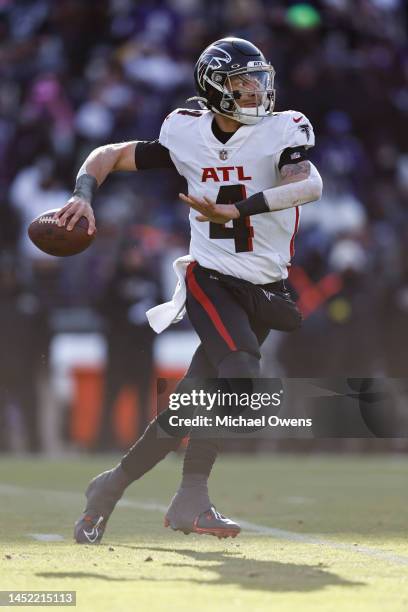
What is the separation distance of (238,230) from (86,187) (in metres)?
0.63

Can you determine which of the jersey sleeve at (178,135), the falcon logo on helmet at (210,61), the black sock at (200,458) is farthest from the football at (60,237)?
the black sock at (200,458)

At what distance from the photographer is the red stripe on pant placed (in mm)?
5016

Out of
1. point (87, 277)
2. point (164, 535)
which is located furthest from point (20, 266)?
point (164, 535)

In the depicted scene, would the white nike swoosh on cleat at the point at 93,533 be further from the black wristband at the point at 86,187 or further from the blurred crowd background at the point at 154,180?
the blurred crowd background at the point at 154,180

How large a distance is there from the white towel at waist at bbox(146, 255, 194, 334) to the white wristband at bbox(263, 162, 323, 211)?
0.52m

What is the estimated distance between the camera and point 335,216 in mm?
12703

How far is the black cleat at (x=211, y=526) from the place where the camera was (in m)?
5.04

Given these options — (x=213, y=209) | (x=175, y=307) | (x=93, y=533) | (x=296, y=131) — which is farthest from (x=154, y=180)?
(x=213, y=209)

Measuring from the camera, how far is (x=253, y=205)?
193 inches

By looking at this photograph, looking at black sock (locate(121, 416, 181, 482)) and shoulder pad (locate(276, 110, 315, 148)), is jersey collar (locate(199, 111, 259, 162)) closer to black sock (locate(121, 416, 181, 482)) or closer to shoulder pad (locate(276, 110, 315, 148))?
shoulder pad (locate(276, 110, 315, 148))

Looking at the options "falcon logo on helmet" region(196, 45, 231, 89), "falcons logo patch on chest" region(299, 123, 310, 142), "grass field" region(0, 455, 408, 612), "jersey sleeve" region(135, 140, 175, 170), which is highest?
"falcon logo on helmet" region(196, 45, 231, 89)

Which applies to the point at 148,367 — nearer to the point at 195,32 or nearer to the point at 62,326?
the point at 62,326

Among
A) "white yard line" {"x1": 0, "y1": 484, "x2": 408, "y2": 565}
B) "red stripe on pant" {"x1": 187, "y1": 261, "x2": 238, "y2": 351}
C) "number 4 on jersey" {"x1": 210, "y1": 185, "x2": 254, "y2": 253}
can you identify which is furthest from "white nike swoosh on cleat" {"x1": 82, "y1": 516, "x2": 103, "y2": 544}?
"number 4 on jersey" {"x1": 210, "y1": 185, "x2": 254, "y2": 253}

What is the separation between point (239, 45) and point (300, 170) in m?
0.59
